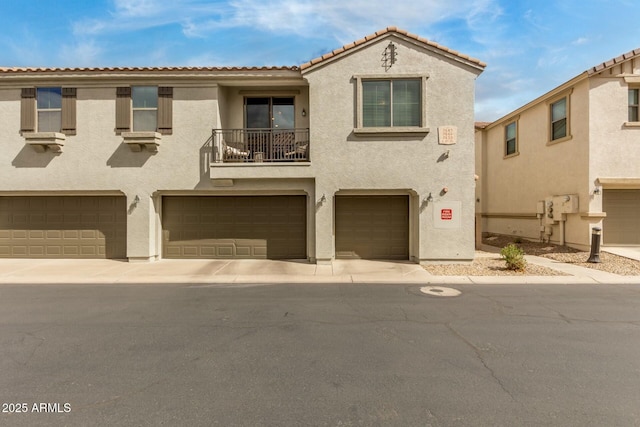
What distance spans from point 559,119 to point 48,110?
20134mm

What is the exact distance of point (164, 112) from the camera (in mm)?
10969

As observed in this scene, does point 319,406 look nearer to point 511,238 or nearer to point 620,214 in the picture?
point 620,214

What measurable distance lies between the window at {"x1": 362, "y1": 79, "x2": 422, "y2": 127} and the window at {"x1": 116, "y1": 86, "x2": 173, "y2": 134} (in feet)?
22.5

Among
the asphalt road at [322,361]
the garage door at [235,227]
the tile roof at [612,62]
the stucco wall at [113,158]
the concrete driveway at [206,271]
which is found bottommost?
the asphalt road at [322,361]

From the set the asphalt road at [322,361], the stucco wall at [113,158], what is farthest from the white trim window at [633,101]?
the stucco wall at [113,158]

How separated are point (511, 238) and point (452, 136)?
8761 millimetres

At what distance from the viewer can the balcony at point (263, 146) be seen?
10961 mm

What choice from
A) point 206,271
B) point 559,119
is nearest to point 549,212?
point 559,119

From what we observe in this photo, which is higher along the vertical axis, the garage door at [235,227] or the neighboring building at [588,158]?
the neighboring building at [588,158]

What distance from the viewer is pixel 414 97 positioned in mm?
10562

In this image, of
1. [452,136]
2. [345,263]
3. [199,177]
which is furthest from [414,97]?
[199,177]

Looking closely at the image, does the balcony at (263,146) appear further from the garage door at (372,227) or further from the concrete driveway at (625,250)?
the concrete driveway at (625,250)

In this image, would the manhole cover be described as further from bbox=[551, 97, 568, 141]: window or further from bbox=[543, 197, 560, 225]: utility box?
bbox=[551, 97, 568, 141]: window

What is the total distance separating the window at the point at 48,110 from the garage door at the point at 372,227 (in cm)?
998
